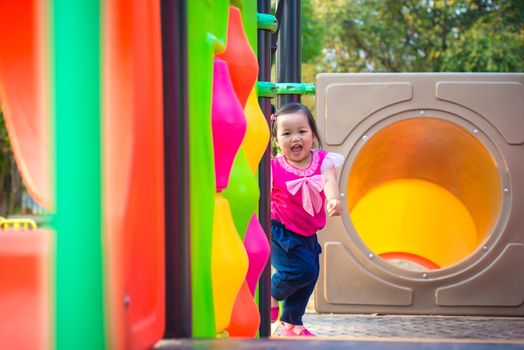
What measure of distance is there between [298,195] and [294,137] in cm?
19

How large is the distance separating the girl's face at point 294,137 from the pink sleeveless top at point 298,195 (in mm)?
36

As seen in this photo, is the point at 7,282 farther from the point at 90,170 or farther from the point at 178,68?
the point at 178,68

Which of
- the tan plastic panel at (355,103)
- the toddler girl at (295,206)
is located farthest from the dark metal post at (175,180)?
the tan plastic panel at (355,103)

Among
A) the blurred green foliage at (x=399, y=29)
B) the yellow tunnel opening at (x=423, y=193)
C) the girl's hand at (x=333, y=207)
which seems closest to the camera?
the girl's hand at (x=333, y=207)

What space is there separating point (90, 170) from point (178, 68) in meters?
0.23

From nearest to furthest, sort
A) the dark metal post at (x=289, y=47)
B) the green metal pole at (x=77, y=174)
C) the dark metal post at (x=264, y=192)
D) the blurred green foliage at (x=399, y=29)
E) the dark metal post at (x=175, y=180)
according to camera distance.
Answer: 1. the green metal pole at (x=77, y=174)
2. the dark metal post at (x=175, y=180)
3. the dark metal post at (x=264, y=192)
4. the dark metal post at (x=289, y=47)
5. the blurred green foliage at (x=399, y=29)

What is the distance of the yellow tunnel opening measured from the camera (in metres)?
3.71

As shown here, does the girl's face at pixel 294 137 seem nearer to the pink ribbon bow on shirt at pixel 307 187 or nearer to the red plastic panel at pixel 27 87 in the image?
the pink ribbon bow on shirt at pixel 307 187

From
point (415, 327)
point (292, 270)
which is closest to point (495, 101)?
point (415, 327)

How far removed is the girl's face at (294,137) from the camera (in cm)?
274

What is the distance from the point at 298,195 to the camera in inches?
109

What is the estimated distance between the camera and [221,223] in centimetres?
136

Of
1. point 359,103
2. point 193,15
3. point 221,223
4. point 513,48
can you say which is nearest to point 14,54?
point 193,15

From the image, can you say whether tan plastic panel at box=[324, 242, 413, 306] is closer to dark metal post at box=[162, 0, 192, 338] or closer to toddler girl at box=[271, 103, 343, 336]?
toddler girl at box=[271, 103, 343, 336]
